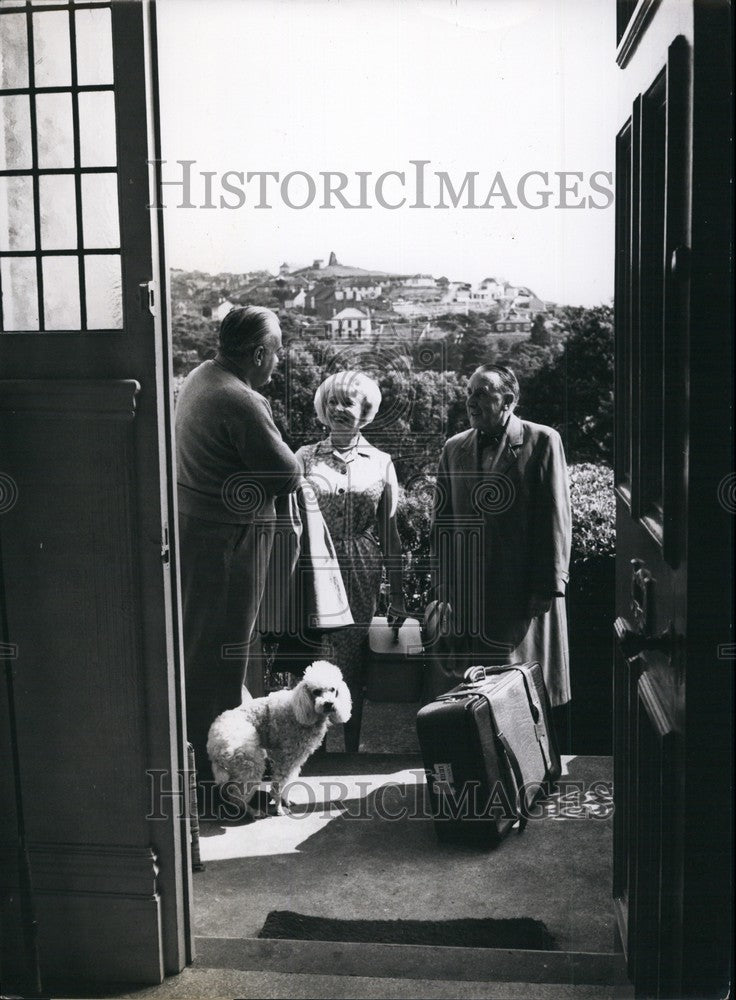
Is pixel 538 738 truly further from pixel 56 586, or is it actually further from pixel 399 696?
pixel 56 586

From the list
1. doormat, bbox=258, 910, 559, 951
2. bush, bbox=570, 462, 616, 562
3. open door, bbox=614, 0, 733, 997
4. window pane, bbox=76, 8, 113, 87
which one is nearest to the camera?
open door, bbox=614, 0, 733, 997

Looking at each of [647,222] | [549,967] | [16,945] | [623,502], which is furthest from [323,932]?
[647,222]

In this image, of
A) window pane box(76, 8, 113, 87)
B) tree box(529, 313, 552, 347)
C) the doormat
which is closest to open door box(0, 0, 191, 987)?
window pane box(76, 8, 113, 87)

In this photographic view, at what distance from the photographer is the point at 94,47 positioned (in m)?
2.17

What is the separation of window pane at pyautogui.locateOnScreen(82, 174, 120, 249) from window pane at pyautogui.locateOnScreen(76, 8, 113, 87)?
0.67 ft

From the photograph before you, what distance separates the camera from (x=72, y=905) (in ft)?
7.77

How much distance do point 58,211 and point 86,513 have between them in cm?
68

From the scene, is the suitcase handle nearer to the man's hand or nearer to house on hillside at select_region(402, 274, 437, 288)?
the man's hand

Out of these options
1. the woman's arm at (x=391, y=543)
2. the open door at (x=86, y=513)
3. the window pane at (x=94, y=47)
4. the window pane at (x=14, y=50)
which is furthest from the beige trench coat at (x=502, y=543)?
the window pane at (x=14, y=50)

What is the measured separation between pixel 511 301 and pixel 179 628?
1.19 meters

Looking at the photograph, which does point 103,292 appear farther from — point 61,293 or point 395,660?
point 395,660

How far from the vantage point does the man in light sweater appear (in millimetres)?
2801

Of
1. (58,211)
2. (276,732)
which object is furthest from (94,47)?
(276,732)

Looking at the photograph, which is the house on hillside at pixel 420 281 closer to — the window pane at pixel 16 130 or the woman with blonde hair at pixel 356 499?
the woman with blonde hair at pixel 356 499
